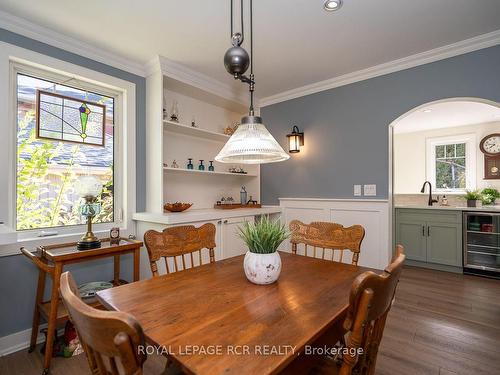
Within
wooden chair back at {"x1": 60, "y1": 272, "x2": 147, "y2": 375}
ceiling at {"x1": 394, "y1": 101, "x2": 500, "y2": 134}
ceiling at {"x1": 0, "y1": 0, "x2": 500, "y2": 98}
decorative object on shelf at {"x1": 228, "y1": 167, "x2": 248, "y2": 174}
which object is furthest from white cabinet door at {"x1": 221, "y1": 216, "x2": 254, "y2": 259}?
ceiling at {"x1": 394, "y1": 101, "x2": 500, "y2": 134}

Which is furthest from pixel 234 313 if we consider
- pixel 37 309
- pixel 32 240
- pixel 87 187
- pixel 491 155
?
pixel 491 155

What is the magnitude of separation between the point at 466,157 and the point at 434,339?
4.40 m

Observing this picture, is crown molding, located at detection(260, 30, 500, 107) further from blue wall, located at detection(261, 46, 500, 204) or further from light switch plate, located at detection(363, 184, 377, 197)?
light switch plate, located at detection(363, 184, 377, 197)

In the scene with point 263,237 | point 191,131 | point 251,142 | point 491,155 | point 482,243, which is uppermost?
point 191,131

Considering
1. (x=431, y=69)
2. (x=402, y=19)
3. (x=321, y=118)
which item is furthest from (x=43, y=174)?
(x=431, y=69)

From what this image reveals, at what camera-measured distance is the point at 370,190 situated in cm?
289

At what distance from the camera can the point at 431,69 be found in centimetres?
256

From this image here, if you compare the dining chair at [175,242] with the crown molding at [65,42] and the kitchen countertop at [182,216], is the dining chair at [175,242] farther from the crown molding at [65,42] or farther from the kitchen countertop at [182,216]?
the crown molding at [65,42]

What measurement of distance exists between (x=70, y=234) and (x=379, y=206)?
3.03 metres

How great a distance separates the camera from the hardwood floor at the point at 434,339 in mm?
1761

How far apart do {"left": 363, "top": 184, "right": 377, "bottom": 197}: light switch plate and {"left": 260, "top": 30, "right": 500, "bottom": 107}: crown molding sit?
1.22 metres

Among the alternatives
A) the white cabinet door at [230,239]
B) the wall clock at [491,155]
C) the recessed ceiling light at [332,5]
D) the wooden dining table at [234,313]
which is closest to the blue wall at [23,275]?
the white cabinet door at [230,239]

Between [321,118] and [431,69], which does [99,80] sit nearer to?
[321,118]

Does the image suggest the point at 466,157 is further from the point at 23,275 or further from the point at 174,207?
the point at 23,275
